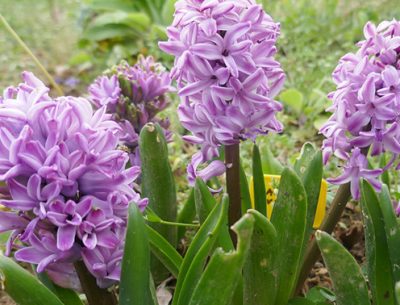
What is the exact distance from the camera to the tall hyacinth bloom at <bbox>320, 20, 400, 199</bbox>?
4.16 ft

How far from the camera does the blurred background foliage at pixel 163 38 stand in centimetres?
297

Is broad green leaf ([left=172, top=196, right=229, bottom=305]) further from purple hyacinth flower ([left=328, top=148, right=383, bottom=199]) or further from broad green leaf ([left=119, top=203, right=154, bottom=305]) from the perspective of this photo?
purple hyacinth flower ([left=328, top=148, right=383, bottom=199])

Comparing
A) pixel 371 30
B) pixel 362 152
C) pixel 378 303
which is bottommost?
pixel 378 303

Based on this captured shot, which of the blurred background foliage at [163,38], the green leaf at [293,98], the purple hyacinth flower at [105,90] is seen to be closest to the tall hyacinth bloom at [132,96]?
the purple hyacinth flower at [105,90]

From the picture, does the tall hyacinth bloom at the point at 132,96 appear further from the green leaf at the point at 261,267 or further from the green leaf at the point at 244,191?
the green leaf at the point at 261,267

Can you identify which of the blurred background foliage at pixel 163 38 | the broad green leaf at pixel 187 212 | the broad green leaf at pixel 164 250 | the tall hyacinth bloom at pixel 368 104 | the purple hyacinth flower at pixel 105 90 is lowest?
the broad green leaf at pixel 164 250

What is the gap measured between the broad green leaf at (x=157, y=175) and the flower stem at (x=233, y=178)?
17 centimetres

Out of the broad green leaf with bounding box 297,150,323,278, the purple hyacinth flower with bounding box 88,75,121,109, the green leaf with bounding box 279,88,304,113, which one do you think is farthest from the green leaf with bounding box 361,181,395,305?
the green leaf with bounding box 279,88,304,113

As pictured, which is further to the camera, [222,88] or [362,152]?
[362,152]

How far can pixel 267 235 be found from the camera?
1.20m

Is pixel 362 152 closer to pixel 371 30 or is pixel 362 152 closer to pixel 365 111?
pixel 365 111

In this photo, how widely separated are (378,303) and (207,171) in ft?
1.54

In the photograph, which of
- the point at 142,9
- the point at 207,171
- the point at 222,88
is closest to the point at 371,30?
the point at 222,88

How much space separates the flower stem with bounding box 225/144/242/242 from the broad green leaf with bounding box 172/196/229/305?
8.5 inches
